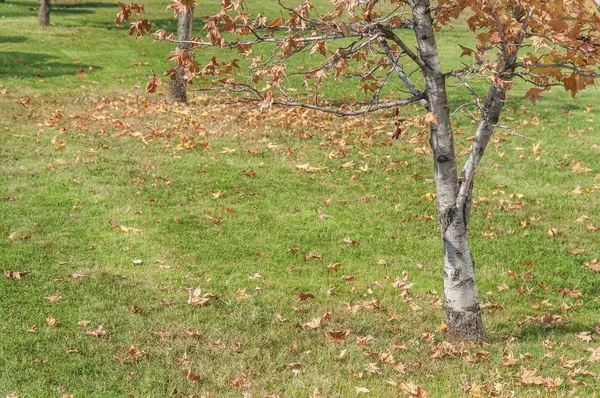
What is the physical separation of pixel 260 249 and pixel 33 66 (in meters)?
15.2

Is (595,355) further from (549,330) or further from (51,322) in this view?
(51,322)

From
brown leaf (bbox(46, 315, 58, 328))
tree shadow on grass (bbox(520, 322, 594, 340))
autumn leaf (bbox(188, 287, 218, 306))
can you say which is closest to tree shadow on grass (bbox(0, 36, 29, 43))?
autumn leaf (bbox(188, 287, 218, 306))

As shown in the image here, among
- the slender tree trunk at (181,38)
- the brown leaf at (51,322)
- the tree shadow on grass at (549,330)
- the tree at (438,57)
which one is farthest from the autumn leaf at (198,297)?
the slender tree trunk at (181,38)

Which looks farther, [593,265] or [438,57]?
[593,265]

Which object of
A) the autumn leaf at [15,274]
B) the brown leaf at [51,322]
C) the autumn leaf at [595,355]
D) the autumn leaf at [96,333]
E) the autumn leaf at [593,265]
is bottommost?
the autumn leaf at [15,274]

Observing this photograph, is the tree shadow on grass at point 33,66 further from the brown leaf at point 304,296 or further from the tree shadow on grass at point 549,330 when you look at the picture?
the tree shadow on grass at point 549,330

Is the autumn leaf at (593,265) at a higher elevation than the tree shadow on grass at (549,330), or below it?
higher

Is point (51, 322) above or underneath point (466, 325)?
underneath

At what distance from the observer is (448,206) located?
631cm

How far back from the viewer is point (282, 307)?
24.3 feet

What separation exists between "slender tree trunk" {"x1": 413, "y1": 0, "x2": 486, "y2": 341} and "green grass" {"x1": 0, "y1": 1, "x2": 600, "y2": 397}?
0.33m

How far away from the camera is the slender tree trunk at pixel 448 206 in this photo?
6055 mm

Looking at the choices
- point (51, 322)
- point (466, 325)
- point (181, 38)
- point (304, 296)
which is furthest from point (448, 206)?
point (181, 38)

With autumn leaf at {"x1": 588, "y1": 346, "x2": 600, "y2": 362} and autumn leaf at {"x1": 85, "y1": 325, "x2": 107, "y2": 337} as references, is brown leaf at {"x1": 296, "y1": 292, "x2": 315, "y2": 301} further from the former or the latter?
autumn leaf at {"x1": 588, "y1": 346, "x2": 600, "y2": 362}
